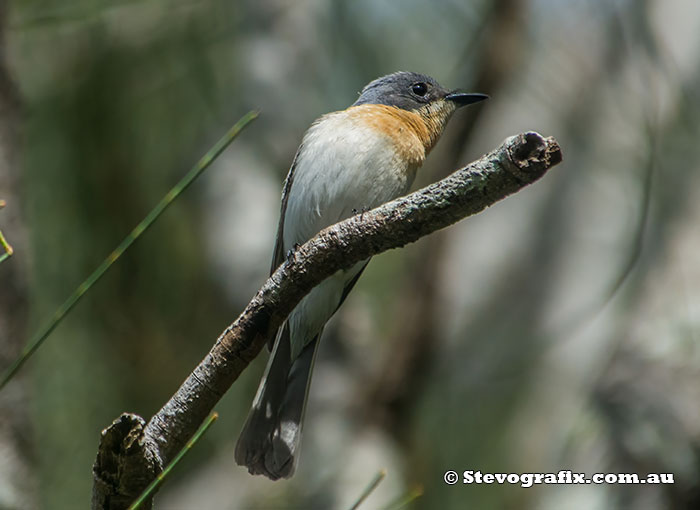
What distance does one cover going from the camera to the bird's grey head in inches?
122

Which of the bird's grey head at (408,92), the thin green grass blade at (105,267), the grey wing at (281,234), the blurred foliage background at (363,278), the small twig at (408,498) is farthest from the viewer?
the blurred foliage background at (363,278)

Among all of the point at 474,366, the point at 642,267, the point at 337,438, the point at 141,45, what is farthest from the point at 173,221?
the point at 642,267

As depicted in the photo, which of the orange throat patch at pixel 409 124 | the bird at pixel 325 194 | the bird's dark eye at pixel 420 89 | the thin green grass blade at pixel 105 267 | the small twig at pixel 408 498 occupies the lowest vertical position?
the small twig at pixel 408 498

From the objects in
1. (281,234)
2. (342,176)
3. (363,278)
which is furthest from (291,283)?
(363,278)

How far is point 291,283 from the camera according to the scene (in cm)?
158

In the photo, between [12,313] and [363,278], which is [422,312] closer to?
[363,278]

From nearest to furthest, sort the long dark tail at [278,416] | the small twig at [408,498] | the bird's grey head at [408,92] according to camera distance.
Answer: the small twig at [408,498]
the long dark tail at [278,416]
the bird's grey head at [408,92]

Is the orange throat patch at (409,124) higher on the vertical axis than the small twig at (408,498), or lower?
higher

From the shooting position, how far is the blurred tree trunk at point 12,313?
2512mm

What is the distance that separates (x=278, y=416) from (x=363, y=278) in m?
3.40

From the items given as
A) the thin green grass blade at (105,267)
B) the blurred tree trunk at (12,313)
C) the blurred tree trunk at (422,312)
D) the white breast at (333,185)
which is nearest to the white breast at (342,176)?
the white breast at (333,185)

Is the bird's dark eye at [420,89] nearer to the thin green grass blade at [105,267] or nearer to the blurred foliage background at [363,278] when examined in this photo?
the blurred foliage background at [363,278]

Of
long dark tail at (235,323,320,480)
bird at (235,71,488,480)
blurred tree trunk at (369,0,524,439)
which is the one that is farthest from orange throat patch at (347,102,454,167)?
blurred tree trunk at (369,0,524,439)

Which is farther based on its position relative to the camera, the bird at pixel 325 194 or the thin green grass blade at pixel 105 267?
the bird at pixel 325 194
